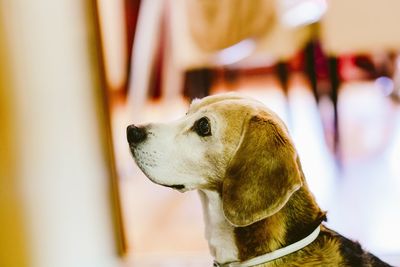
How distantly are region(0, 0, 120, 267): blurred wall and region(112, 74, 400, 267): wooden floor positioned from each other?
3.4 inches

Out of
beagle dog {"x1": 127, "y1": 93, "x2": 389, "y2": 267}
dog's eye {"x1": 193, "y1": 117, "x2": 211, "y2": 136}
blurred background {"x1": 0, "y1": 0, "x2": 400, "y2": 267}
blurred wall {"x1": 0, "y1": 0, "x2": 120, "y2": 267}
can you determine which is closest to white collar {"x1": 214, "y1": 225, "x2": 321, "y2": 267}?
beagle dog {"x1": 127, "y1": 93, "x2": 389, "y2": 267}

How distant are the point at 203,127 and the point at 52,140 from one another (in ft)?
2.34

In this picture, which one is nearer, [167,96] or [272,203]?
[272,203]

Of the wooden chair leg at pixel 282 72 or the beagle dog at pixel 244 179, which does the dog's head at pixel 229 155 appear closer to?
the beagle dog at pixel 244 179

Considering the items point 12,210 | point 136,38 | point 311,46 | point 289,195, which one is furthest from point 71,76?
→ point 289,195

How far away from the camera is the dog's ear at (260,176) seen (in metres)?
0.67

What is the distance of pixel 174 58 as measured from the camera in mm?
1319

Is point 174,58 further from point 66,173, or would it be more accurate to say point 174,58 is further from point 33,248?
point 33,248

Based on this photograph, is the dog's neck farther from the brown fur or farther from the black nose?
the black nose

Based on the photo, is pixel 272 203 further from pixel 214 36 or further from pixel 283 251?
pixel 214 36

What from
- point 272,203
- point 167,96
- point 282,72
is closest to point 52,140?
point 167,96

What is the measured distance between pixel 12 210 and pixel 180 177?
753 millimetres

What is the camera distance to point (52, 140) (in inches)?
52.9

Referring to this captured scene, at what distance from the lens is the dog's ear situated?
667 millimetres
